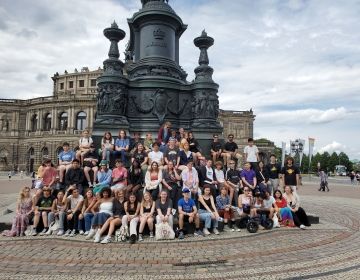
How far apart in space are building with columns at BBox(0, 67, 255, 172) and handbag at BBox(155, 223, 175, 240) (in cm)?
5962

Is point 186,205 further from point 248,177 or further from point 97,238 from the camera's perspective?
point 248,177

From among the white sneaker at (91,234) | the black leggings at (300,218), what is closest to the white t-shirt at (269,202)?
the black leggings at (300,218)

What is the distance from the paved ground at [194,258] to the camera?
4.95 metres

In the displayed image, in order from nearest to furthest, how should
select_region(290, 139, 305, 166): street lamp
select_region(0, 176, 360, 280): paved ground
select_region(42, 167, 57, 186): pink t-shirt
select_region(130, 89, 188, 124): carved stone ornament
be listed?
select_region(0, 176, 360, 280): paved ground
select_region(42, 167, 57, 186): pink t-shirt
select_region(130, 89, 188, 124): carved stone ornament
select_region(290, 139, 305, 166): street lamp

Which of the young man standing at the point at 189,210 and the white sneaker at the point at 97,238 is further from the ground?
the young man standing at the point at 189,210

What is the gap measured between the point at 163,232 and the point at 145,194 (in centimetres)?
91

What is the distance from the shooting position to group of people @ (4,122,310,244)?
732cm

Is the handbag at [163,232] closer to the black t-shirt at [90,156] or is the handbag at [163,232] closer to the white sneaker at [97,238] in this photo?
the white sneaker at [97,238]

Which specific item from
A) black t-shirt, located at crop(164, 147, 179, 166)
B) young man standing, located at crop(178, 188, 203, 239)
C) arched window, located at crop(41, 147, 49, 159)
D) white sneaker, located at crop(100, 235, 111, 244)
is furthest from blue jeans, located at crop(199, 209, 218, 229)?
arched window, located at crop(41, 147, 49, 159)

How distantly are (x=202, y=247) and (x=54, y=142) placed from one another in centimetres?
6571

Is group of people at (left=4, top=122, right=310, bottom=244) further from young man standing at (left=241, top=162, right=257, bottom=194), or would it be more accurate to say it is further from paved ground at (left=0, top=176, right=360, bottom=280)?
paved ground at (left=0, top=176, right=360, bottom=280)

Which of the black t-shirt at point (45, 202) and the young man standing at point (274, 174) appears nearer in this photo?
the black t-shirt at point (45, 202)

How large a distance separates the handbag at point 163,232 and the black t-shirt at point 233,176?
2733 millimetres

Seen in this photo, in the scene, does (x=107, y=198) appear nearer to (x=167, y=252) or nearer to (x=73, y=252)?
(x=73, y=252)
